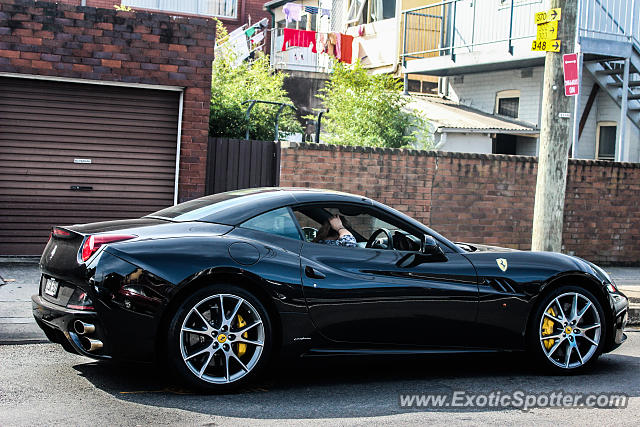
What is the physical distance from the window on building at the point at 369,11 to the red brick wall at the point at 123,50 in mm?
11743

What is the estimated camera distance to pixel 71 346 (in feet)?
18.0

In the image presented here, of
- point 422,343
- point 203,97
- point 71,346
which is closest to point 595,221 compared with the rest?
point 203,97

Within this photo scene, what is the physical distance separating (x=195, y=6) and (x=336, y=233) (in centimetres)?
2079

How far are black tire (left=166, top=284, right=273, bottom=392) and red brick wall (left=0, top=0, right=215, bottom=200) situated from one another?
621cm

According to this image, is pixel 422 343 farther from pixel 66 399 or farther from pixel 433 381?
pixel 66 399

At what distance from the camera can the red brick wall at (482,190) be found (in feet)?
40.3

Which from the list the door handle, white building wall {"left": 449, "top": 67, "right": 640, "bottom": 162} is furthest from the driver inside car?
white building wall {"left": 449, "top": 67, "right": 640, "bottom": 162}

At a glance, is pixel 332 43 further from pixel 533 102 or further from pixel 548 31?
pixel 548 31

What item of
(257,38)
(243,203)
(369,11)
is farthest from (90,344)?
(257,38)

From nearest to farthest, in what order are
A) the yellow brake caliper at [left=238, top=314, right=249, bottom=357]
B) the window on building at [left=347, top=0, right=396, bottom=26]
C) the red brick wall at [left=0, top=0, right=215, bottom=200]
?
the yellow brake caliper at [left=238, top=314, right=249, bottom=357]
the red brick wall at [left=0, top=0, right=215, bottom=200]
the window on building at [left=347, top=0, right=396, bottom=26]

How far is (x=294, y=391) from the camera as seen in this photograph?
19.0 ft

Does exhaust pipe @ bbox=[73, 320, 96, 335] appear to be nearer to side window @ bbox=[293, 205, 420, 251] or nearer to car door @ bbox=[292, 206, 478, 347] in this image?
car door @ bbox=[292, 206, 478, 347]

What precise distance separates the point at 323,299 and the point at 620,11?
45.5 ft

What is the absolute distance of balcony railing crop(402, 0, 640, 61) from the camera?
667 inches
